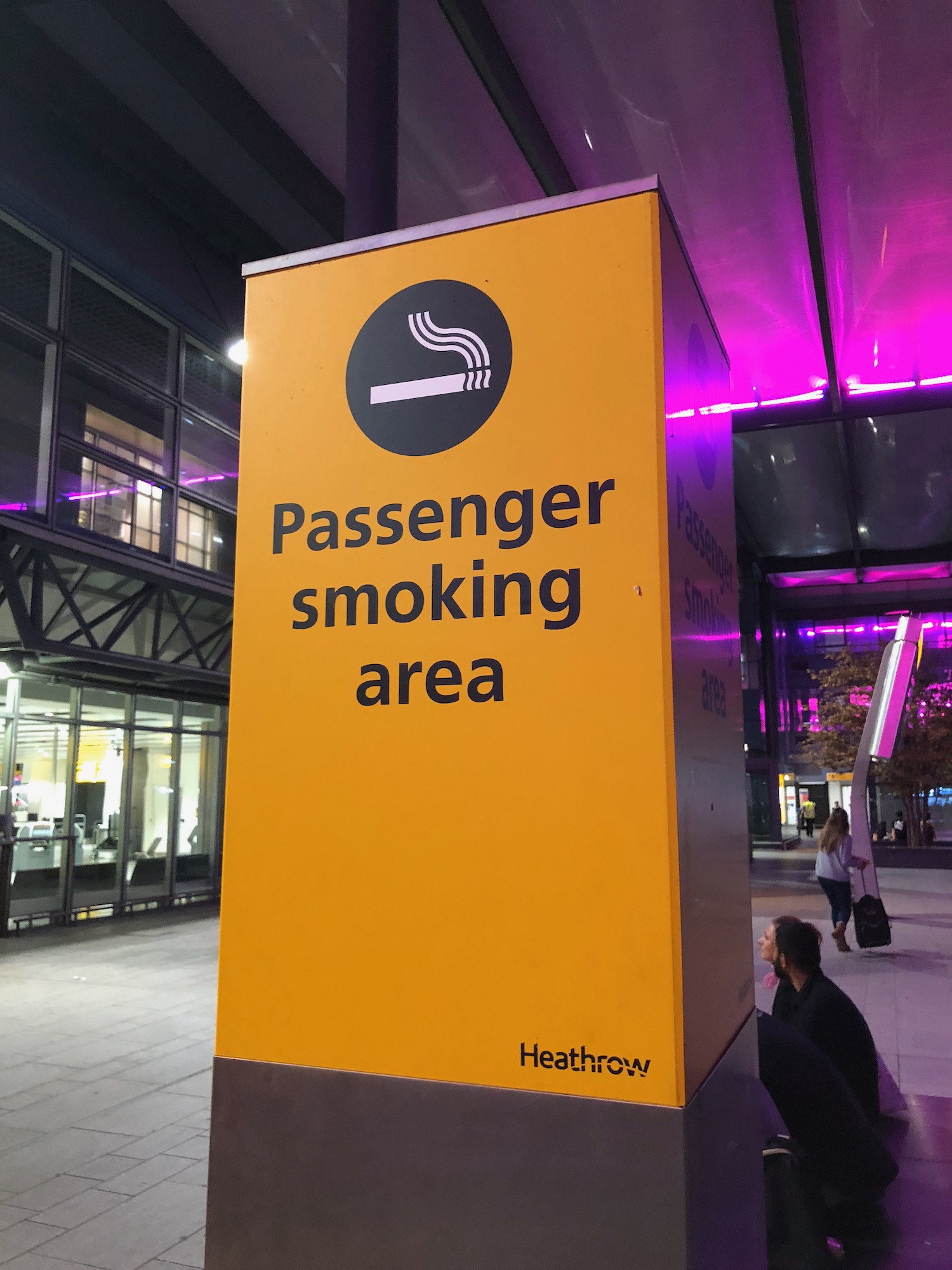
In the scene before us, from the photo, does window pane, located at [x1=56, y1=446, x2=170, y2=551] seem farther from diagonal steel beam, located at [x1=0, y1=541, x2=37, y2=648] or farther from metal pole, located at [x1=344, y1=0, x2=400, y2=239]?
metal pole, located at [x1=344, y1=0, x2=400, y2=239]

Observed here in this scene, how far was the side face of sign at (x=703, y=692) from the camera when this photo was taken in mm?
1975

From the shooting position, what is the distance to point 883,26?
27.3 ft

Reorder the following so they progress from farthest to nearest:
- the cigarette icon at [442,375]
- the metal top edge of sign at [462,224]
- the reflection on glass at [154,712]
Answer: the reflection on glass at [154,712] < the cigarette icon at [442,375] < the metal top edge of sign at [462,224]

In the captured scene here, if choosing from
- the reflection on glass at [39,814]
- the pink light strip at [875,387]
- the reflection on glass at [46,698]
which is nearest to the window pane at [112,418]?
the reflection on glass at [46,698]

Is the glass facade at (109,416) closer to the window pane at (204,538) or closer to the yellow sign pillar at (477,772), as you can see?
the window pane at (204,538)

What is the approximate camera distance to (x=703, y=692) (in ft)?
7.26

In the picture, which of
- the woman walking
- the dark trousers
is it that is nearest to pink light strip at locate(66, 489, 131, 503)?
the woman walking

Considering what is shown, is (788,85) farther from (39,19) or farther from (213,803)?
(213,803)

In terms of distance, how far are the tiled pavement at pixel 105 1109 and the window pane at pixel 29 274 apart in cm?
784

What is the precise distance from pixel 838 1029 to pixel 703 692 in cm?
360

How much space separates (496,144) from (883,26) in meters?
3.43

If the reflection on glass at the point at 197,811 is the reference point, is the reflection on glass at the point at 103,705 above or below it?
above

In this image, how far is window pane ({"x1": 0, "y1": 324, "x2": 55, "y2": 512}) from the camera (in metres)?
12.1

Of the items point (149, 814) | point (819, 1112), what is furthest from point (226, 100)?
point (149, 814)
